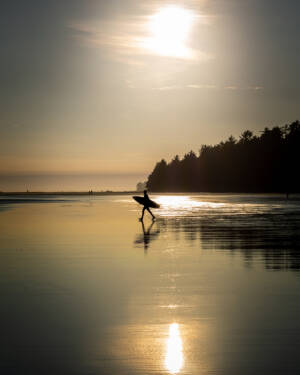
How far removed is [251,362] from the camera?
5535 millimetres

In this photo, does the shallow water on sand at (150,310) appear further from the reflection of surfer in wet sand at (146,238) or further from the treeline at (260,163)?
the treeline at (260,163)

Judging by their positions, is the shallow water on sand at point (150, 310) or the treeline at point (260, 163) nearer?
the shallow water on sand at point (150, 310)

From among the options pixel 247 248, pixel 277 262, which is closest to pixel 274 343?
pixel 277 262

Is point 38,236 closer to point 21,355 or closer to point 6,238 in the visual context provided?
point 6,238

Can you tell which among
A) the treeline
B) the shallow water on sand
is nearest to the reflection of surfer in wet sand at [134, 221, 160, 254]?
the shallow water on sand

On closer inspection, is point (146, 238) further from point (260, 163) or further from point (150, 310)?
point (260, 163)

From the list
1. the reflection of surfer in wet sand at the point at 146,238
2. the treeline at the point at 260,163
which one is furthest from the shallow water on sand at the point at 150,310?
the treeline at the point at 260,163

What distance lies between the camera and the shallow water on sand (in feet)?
18.4

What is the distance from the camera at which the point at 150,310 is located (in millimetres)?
8031

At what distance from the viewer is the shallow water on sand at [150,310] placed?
5.60 meters

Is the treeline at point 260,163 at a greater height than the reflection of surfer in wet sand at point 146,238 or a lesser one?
greater

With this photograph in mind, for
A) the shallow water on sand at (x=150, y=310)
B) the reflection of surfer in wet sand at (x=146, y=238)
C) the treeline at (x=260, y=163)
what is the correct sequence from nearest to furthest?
the shallow water on sand at (x=150, y=310) → the reflection of surfer in wet sand at (x=146, y=238) → the treeline at (x=260, y=163)

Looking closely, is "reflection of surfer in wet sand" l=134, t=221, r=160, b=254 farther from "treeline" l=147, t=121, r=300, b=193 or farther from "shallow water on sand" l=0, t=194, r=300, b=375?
"treeline" l=147, t=121, r=300, b=193

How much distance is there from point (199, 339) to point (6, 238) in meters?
14.6
